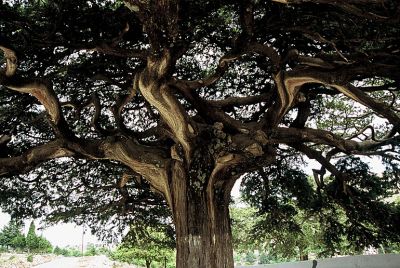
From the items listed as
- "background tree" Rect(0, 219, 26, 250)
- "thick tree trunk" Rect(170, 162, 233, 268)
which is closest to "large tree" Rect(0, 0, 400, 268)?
"thick tree trunk" Rect(170, 162, 233, 268)

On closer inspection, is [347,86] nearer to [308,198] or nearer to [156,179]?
[156,179]

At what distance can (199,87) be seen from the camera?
5.46m

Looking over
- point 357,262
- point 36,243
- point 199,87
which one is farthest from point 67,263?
point 199,87

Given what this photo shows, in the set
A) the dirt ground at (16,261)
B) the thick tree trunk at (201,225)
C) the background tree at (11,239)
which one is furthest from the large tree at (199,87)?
the background tree at (11,239)

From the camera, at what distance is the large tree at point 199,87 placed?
13.8 ft

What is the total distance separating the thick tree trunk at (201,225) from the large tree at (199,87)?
0.01 meters

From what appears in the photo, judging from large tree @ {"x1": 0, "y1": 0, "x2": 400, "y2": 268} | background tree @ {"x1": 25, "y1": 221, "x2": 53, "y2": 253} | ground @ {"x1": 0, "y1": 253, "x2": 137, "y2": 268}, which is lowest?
ground @ {"x1": 0, "y1": 253, "x2": 137, "y2": 268}

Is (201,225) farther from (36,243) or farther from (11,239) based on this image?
(11,239)

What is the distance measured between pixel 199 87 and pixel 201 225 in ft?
6.01

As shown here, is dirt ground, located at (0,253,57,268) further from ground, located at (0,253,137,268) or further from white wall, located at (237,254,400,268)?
white wall, located at (237,254,400,268)

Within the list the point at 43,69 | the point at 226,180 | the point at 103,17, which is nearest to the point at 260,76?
the point at 226,180

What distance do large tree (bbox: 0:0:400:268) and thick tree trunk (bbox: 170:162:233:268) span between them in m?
0.01

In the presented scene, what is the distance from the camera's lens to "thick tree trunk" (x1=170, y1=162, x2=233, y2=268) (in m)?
5.13

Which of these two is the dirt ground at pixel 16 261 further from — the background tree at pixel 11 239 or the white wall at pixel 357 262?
the white wall at pixel 357 262
